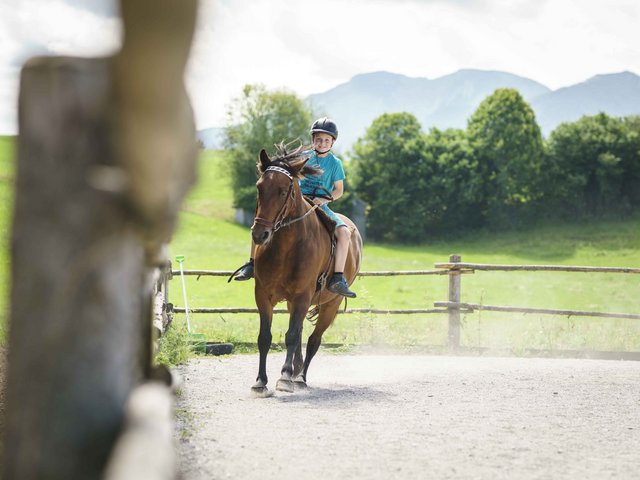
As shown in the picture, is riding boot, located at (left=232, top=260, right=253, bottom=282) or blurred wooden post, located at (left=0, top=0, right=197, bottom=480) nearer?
blurred wooden post, located at (left=0, top=0, right=197, bottom=480)

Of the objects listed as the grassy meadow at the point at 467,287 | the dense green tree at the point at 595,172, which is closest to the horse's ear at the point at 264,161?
the grassy meadow at the point at 467,287

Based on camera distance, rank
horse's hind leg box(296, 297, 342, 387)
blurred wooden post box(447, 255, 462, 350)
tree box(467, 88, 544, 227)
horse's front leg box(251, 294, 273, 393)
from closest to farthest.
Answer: horse's front leg box(251, 294, 273, 393), horse's hind leg box(296, 297, 342, 387), blurred wooden post box(447, 255, 462, 350), tree box(467, 88, 544, 227)

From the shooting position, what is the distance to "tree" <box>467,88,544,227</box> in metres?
40.0

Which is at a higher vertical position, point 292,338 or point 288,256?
point 288,256

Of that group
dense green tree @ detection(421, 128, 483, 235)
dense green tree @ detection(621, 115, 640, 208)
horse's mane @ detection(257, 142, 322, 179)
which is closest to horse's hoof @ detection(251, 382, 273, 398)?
horse's mane @ detection(257, 142, 322, 179)

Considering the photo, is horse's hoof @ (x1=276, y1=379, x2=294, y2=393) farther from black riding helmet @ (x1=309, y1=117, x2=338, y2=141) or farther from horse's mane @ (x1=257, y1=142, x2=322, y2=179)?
black riding helmet @ (x1=309, y1=117, x2=338, y2=141)

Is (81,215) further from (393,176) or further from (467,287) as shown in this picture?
(393,176)

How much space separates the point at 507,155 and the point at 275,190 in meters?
36.4

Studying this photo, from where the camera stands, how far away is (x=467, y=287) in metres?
26.9

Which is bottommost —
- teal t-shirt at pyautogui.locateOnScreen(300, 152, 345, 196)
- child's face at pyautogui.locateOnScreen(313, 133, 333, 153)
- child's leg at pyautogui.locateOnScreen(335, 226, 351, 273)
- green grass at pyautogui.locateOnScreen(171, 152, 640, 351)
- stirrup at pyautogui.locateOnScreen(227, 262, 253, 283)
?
green grass at pyautogui.locateOnScreen(171, 152, 640, 351)

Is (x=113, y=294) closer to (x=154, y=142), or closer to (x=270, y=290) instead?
(x=154, y=142)

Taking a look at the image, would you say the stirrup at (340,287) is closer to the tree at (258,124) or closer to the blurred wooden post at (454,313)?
the blurred wooden post at (454,313)

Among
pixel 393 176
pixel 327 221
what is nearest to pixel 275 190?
pixel 327 221

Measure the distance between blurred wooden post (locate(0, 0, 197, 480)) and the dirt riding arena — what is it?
2.64 meters
